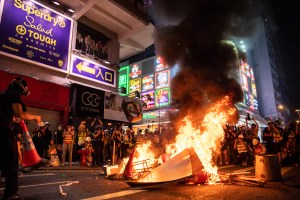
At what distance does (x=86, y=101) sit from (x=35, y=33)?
5.22 m

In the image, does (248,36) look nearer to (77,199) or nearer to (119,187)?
(119,187)

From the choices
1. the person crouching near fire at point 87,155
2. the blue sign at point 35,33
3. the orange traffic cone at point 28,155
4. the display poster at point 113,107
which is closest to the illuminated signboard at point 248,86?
the display poster at point 113,107

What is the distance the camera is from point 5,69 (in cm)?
1182

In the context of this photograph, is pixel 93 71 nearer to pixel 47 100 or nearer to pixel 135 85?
pixel 47 100

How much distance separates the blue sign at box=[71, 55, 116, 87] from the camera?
49.5 ft

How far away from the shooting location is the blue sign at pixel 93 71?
49.5 feet

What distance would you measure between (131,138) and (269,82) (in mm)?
47994

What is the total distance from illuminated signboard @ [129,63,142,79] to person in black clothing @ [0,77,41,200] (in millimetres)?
34705

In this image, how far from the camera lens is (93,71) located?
1625 cm

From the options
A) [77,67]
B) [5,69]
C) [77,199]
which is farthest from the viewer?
[77,67]

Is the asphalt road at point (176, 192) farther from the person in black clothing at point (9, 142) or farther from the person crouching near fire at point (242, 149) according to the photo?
the person crouching near fire at point (242, 149)

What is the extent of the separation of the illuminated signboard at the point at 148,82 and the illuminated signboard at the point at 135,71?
5.32 feet

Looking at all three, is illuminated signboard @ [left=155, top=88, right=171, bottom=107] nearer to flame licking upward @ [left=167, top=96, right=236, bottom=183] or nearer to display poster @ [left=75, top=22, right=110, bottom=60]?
display poster @ [left=75, top=22, right=110, bottom=60]

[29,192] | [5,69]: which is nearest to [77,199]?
[29,192]
